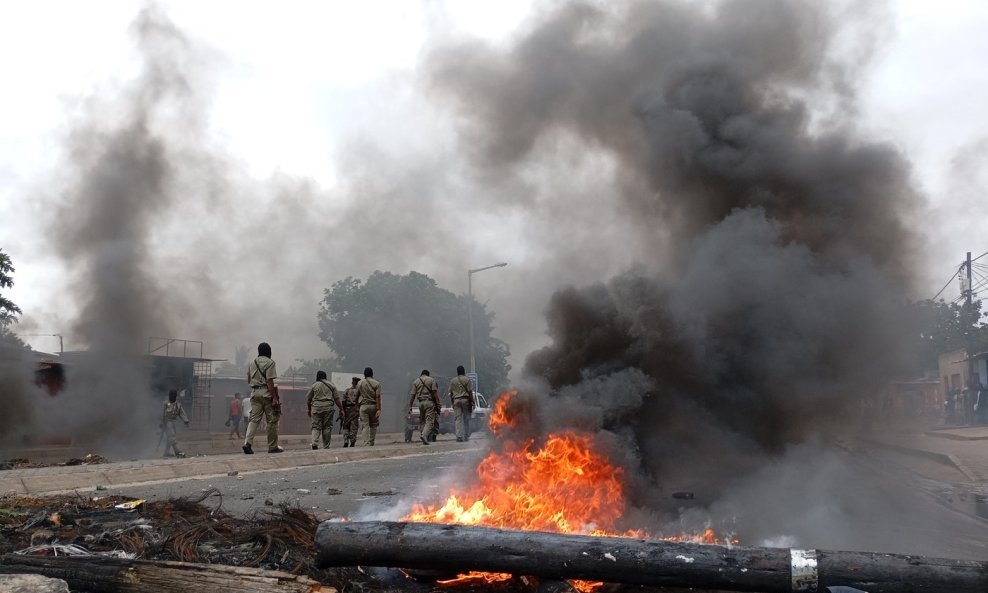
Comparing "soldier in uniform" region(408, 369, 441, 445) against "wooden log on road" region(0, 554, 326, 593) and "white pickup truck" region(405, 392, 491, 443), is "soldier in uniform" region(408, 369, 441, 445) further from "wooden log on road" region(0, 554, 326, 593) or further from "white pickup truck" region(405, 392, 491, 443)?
"wooden log on road" region(0, 554, 326, 593)

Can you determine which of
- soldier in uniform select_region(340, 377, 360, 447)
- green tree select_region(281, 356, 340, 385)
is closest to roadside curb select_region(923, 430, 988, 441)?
soldier in uniform select_region(340, 377, 360, 447)

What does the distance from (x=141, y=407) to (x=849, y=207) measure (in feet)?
63.1

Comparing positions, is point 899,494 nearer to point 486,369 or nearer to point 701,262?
point 701,262

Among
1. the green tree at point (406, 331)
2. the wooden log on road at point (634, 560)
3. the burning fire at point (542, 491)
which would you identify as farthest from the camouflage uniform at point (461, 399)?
the green tree at point (406, 331)

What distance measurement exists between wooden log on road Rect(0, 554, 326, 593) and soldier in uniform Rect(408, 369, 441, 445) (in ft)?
39.7

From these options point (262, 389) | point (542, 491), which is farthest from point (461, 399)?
point (542, 491)

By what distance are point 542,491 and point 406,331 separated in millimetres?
39575

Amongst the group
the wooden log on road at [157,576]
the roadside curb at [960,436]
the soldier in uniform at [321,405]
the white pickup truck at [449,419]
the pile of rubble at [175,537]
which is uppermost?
the soldier in uniform at [321,405]

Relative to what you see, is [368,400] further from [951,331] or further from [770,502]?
[951,331]

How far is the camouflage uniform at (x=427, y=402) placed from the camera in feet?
54.1

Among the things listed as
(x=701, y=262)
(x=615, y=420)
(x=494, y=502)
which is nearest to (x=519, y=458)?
(x=494, y=502)

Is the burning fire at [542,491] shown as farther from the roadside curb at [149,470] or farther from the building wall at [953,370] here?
the building wall at [953,370]

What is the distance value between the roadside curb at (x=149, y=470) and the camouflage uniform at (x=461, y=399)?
222 cm

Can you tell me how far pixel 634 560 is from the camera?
4.16m
